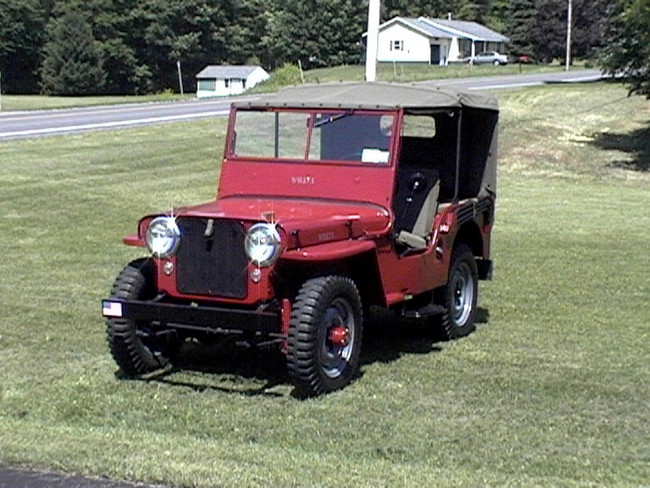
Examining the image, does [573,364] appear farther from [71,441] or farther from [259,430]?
[71,441]

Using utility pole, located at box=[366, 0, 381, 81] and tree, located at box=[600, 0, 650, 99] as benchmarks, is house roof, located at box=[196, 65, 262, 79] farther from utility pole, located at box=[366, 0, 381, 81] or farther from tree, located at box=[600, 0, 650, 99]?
utility pole, located at box=[366, 0, 381, 81]

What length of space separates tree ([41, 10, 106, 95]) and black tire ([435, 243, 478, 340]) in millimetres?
68525

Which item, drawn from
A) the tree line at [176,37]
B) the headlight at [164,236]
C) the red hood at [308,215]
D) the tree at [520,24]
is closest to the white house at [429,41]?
the tree at [520,24]

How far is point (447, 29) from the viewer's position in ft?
291

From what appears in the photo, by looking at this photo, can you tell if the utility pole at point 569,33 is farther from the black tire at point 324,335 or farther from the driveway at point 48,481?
the driveway at point 48,481

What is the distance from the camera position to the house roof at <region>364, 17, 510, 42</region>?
3418 inches

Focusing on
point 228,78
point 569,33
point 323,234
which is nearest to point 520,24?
point 569,33

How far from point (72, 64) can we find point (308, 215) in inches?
2772

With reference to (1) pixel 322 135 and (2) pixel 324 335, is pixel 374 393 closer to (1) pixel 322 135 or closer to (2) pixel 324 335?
(2) pixel 324 335

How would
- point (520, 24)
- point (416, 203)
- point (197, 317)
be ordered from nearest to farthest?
point (197, 317) < point (416, 203) < point (520, 24)

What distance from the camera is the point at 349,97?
8.60 meters

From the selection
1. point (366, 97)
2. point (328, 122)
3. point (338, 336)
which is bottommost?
point (338, 336)

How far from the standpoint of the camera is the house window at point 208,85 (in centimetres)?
7225

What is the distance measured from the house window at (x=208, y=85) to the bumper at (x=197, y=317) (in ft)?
215
